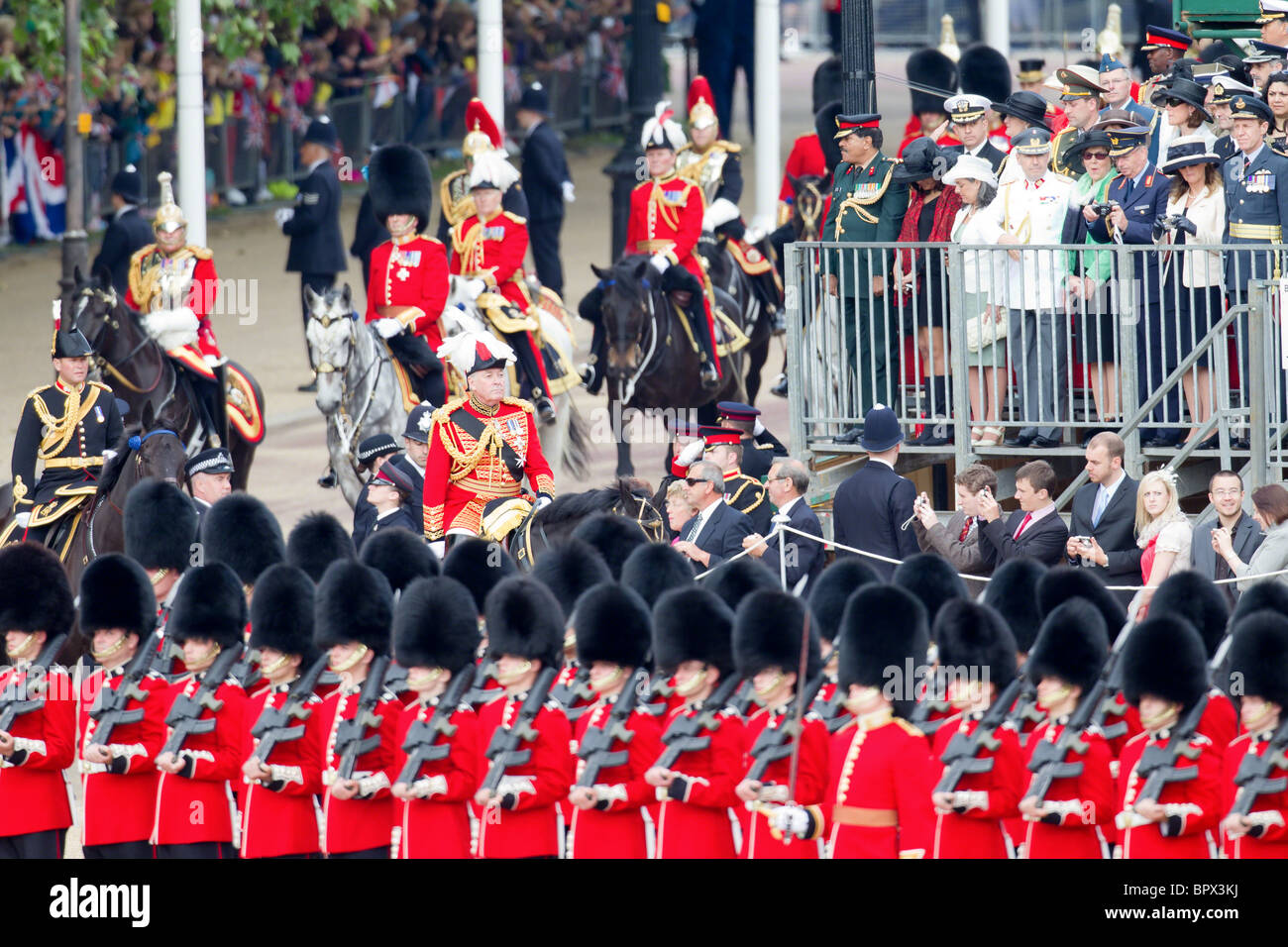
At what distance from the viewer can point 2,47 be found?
21703mm

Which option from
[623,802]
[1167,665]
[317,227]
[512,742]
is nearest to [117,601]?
[512,742]

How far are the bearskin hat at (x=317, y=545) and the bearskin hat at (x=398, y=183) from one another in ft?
17.1

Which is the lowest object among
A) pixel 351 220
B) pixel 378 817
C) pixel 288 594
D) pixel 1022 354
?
pixel 378 817

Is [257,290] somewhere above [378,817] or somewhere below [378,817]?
above

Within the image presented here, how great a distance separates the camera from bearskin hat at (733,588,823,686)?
9289 mm

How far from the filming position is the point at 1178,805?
8.77 metres

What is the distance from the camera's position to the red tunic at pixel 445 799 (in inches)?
372

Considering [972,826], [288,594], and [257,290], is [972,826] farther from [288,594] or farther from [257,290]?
[257,290]

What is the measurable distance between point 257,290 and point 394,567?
13148 mm

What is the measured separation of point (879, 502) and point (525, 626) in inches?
123

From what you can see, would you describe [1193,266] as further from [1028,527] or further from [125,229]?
[125,229]

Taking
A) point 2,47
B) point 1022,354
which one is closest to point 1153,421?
point 1022,354

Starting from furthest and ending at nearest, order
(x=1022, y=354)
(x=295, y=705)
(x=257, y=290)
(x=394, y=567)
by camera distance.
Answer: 1. (x=257, y=290)
2. (x=1022, y=354)
3. (x=394, y=567)
4. (x=295, y=705)

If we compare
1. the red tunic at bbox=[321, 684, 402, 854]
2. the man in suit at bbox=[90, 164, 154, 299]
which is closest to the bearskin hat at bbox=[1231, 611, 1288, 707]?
the red tunic at bbox=[321, 684, 402, 854]
